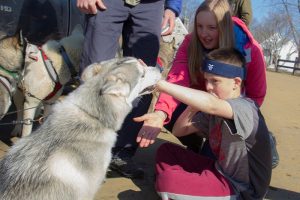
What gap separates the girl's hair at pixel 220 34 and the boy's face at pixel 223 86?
496 mm

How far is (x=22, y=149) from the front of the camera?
245 cm

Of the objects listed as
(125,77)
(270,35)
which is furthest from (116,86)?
(270,35)

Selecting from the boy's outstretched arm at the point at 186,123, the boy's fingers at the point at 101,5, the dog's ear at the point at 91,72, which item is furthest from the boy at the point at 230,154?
the boy's fingers at the point at 101,5

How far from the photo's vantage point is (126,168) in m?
3.70

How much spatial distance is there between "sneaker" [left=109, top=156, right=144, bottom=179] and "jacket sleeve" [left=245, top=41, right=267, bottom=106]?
1.15 meters

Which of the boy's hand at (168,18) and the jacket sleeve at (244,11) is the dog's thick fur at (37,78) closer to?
the boy's hand at (168,18)

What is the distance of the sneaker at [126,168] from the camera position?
3670 millimetres

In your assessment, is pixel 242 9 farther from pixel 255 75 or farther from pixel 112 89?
pixel 112 89

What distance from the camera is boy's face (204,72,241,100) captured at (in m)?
2.89

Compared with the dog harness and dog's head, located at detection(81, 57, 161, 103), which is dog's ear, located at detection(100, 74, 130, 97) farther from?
the dog harness

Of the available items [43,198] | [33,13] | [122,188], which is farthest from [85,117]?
[33,13]

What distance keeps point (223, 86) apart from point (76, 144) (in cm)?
108

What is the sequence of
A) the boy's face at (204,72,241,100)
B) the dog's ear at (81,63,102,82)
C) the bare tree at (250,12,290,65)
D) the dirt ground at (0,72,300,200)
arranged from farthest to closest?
the bare tree at (250,12,290,65), the dirt ground at (0,72,300,200), the boy's face at (204,72,241,100), the dog's ear at (81,63,102,82)

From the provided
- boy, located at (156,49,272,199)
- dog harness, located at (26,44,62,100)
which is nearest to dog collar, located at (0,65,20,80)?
dog harness, located at (26,44,62,100)
